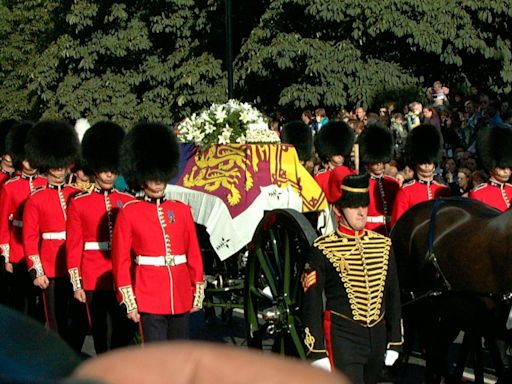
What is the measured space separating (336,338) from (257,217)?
2.71 m

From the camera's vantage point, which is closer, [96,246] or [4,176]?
[96,246]

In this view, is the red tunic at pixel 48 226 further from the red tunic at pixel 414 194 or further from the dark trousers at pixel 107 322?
the red tunic at pixel 414 194

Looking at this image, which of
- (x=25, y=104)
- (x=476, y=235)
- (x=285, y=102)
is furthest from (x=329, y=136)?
(x=25, y=104)

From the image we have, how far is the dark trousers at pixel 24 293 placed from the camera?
9195 millimetres

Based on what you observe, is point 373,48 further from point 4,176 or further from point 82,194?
point 82,194

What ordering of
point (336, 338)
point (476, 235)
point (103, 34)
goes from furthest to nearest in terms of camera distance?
point (103, 34) < point (476, 235) < point (336, 338)

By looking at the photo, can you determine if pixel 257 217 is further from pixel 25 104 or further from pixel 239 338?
pixel 25 104

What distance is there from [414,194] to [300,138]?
310cm

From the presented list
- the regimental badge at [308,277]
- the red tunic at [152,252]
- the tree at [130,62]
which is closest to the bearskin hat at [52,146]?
the red tunic at [152,252]

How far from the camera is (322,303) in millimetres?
5473

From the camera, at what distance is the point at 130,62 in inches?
982

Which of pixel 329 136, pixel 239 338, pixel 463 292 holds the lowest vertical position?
pixel 239 338

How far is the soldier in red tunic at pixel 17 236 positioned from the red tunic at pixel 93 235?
1.84 metres

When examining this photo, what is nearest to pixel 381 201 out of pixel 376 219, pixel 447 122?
pixel 376 219
